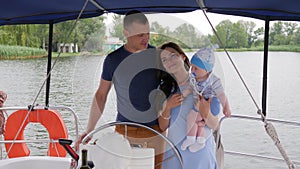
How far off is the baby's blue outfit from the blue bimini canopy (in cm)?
54

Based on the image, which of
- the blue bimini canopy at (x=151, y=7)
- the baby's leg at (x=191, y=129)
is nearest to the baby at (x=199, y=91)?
the baby's leg at (x=191, y=129)

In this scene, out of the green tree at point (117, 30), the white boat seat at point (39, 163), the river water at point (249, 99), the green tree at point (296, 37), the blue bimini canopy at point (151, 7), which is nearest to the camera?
the green tree at point (117, 30)

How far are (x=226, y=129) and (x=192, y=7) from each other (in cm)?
765

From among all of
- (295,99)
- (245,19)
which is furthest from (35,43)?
(295,99)

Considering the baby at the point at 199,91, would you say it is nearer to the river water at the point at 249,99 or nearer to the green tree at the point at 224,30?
the green tree at the point at 224,30

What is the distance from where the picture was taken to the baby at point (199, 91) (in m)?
1.85

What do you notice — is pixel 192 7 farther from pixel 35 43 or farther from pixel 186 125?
pixel 35 43

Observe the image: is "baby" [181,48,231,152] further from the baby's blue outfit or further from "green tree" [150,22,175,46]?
"green tree" [150,22,175,46]

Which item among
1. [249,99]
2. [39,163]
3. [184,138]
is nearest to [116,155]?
[184,138]

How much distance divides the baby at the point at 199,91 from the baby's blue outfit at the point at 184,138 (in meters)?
0.02

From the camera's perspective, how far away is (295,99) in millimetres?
10203

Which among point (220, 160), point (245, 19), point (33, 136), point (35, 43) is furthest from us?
point (33, 136)

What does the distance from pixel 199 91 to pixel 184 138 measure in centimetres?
21

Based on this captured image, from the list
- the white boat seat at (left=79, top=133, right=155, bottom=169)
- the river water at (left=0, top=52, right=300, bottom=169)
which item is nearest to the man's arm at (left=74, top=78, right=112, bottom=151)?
the white boat seat at (left=79, top=133, right=155, bottom=169)
